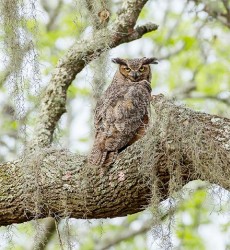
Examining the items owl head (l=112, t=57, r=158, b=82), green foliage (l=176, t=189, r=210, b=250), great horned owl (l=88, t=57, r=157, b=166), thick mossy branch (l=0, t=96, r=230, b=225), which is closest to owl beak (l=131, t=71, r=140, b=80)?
owl head (l=112, t=57, r=158, b=82)

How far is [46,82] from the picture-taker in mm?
5176

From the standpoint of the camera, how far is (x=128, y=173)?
377 centimetres

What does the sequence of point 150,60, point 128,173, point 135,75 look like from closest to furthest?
point 128,173 → point 135,75 → point 150,60

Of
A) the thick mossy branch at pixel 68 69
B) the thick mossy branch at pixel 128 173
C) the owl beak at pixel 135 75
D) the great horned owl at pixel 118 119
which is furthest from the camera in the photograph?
the owl beak at pixel 135 75

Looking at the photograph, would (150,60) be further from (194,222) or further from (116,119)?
(194,222)

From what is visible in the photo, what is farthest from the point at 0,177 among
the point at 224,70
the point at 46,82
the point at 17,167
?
the point at 224,70

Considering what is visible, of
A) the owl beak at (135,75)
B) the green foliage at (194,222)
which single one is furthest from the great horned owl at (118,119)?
the green foliage at (194,222)

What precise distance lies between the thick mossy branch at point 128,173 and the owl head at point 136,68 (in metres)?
1.07

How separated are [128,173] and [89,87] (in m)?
1.55

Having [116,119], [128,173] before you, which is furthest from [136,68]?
[128,173]

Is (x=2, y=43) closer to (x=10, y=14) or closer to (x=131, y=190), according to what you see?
(x=10, y=14)

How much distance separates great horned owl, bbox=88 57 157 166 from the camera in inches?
158

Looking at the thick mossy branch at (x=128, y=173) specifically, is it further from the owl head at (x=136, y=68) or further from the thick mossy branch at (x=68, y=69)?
the owl head at (x=136, y=68)

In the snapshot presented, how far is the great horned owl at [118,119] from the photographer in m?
4.01
